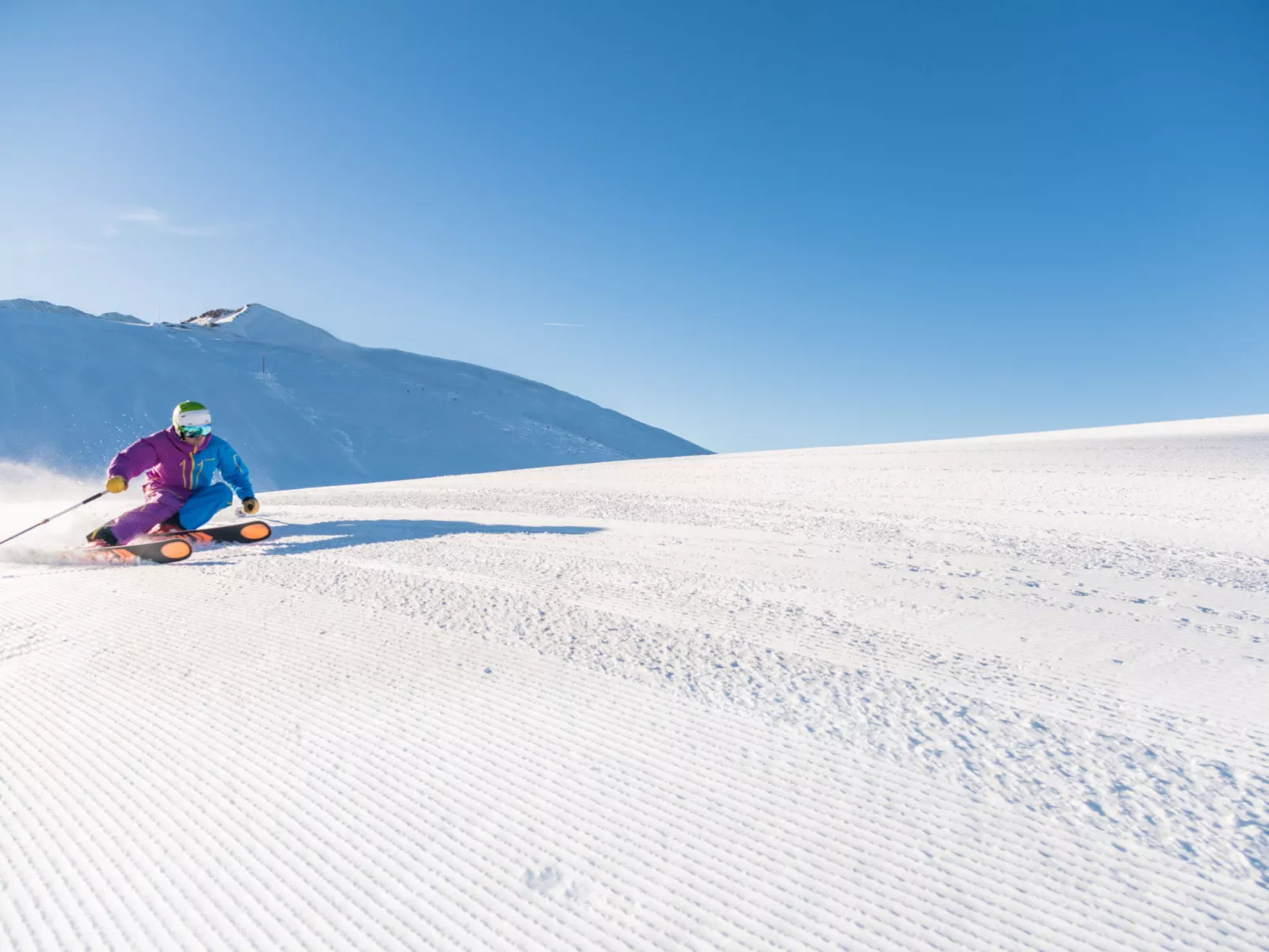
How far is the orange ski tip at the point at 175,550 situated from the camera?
470cm

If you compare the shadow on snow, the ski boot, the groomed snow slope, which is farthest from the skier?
the groomed snow slope

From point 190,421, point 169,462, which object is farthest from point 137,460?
point 190,421

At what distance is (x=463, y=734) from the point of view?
6.68ft

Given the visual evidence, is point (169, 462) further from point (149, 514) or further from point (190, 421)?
point (149, 514)

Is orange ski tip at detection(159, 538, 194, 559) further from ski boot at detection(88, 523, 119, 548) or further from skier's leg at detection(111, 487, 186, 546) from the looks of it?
ski boot at detection(88, 523, 119, 548)

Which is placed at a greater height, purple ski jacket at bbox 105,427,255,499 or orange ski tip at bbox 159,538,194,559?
purple ski jacket at bbox 105,427,255,499

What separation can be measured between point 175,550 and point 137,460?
170cm

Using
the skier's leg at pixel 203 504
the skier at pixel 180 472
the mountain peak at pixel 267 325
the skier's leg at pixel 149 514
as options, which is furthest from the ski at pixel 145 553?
the mountain peak at pixel 267 325

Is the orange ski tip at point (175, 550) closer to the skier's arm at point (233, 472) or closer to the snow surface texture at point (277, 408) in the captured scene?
the skier's arm at point (233, 472)

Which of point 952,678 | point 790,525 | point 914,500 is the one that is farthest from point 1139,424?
point 952,678

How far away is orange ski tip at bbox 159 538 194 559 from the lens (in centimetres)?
470

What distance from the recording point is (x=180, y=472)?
5.88 m

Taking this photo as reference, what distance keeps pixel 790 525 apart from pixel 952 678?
360 centimetres

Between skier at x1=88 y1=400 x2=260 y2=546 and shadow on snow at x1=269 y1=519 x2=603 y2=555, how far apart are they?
2.03ft
